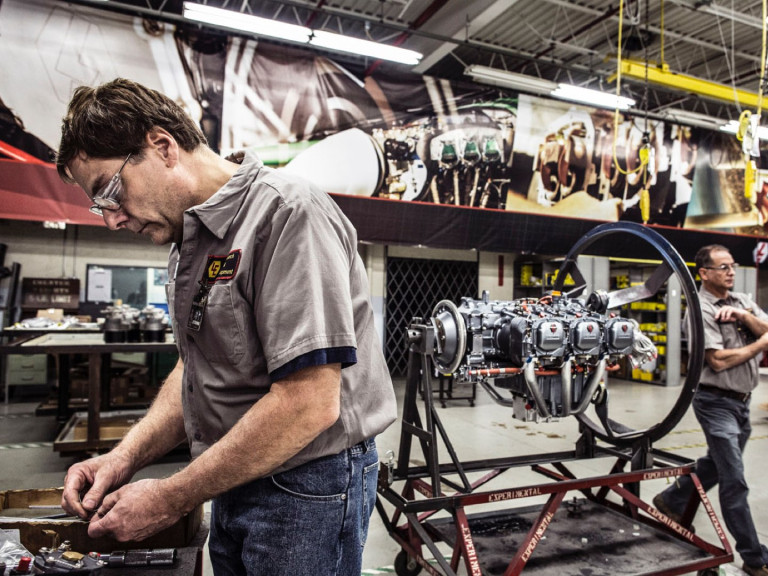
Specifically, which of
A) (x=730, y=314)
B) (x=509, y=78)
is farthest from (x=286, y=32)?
(x=730, y=314)

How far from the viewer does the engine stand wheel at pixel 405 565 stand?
2650mm

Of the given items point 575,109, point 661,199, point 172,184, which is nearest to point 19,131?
point 172,184

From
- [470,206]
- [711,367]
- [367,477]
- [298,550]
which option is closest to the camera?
[298,550]

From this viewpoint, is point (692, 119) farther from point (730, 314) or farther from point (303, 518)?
point (303, 518)

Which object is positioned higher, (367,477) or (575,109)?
(575,109)

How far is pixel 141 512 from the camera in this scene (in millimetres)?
923

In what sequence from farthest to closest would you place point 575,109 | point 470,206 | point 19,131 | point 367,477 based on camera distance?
1. point 575,109
2. point 470,206
3. point 19,131
4. point 367,477

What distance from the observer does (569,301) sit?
2.94 meters

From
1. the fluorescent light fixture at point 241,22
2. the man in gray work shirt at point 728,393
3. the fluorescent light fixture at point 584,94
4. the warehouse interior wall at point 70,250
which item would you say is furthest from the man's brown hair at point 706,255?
the warehouse interior wall at point 70,250

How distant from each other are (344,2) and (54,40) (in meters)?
3.68

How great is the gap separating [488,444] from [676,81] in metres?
5.07

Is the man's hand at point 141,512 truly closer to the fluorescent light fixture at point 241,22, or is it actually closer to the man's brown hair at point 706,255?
the man's brown hair at point 706,255

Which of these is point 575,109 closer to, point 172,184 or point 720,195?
point 720,195

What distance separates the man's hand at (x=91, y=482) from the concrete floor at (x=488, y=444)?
1757 mm
